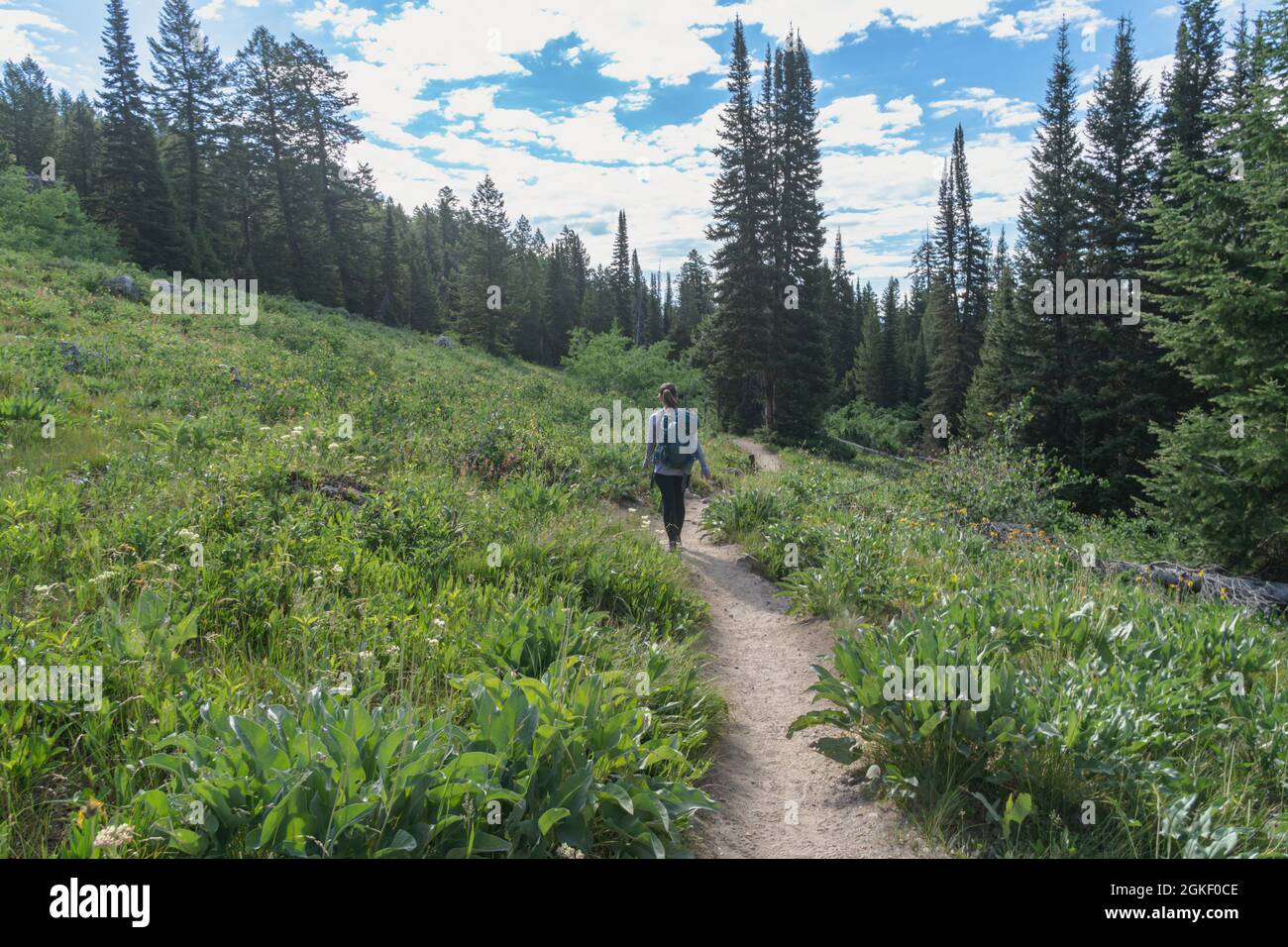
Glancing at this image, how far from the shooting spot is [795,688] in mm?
5379

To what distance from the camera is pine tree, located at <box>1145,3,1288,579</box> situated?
960cm

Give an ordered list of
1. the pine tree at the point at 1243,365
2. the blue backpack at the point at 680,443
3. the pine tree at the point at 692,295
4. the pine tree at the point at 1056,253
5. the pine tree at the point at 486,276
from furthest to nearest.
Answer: the pine tree at the point at 692,295 → the pine tree at the point at 486,276 → the pine tree at the point at 1056,253 → the pine tree at the point at 1243,365 → the blue backpack at the point at 680,443

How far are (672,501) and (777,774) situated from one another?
209 inches

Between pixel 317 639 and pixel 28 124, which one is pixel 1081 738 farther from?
pixel 28 124

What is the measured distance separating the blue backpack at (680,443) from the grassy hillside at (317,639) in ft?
4.31

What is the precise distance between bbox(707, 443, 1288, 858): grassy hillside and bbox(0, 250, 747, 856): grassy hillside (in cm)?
120

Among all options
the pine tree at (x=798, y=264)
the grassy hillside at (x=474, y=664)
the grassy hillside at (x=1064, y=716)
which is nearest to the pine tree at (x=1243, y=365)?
the grassy hillside at (x=474, y=664)

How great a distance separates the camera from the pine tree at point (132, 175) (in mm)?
33062

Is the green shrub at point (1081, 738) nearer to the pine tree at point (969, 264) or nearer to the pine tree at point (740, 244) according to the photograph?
the pine tree at point (740, 244)

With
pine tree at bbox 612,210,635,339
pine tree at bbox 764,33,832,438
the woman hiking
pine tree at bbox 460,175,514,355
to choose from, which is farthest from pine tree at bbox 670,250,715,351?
the woman hiking

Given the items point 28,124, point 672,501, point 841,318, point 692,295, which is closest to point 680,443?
point 672,501
